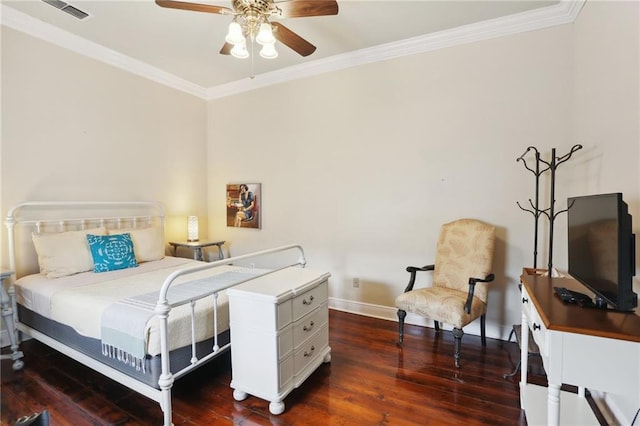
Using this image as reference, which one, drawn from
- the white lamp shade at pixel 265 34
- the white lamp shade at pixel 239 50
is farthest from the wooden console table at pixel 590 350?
the white lamp shade at pixel 239 50

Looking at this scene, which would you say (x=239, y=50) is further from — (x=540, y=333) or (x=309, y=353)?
(x=540, y=333)

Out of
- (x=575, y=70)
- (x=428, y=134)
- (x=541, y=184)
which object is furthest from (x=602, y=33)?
(x=428, y=134)

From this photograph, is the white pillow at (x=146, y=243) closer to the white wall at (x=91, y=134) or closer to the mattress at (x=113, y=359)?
the white wall at (x=91, y=134)

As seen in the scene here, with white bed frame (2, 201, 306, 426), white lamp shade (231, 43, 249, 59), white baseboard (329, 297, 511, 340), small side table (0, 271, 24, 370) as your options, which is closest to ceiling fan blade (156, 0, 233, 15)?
white lamp shade (231, 43, 249, 59)

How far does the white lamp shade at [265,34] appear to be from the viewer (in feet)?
6.68

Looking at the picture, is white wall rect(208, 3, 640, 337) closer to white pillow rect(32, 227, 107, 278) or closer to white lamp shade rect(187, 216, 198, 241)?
white lamp shade rect(187, 216, 198, 241)

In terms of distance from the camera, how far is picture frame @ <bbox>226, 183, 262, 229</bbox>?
414 cm

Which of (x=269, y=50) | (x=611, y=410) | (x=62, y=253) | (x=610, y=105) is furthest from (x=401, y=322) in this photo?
(x=62, y=253)

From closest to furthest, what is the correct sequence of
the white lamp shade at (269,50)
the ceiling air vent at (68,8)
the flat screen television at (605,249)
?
the flat screen television at (605,249)
the white lamp shade at (269,50)
the ceiling air vent at (68,8)

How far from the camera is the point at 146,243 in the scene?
3.36 meters

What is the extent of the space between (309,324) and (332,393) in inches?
18.4

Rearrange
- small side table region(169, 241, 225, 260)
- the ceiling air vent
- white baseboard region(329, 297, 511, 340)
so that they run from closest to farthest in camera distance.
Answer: the ceiling air vent, white baseboard region(329, 297, 511, 340), small side table region(169, 241, 225, 260)

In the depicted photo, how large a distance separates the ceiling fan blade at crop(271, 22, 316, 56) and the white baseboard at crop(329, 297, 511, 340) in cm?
264

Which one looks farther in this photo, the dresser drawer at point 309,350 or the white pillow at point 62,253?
the white pillow at point 62,253
